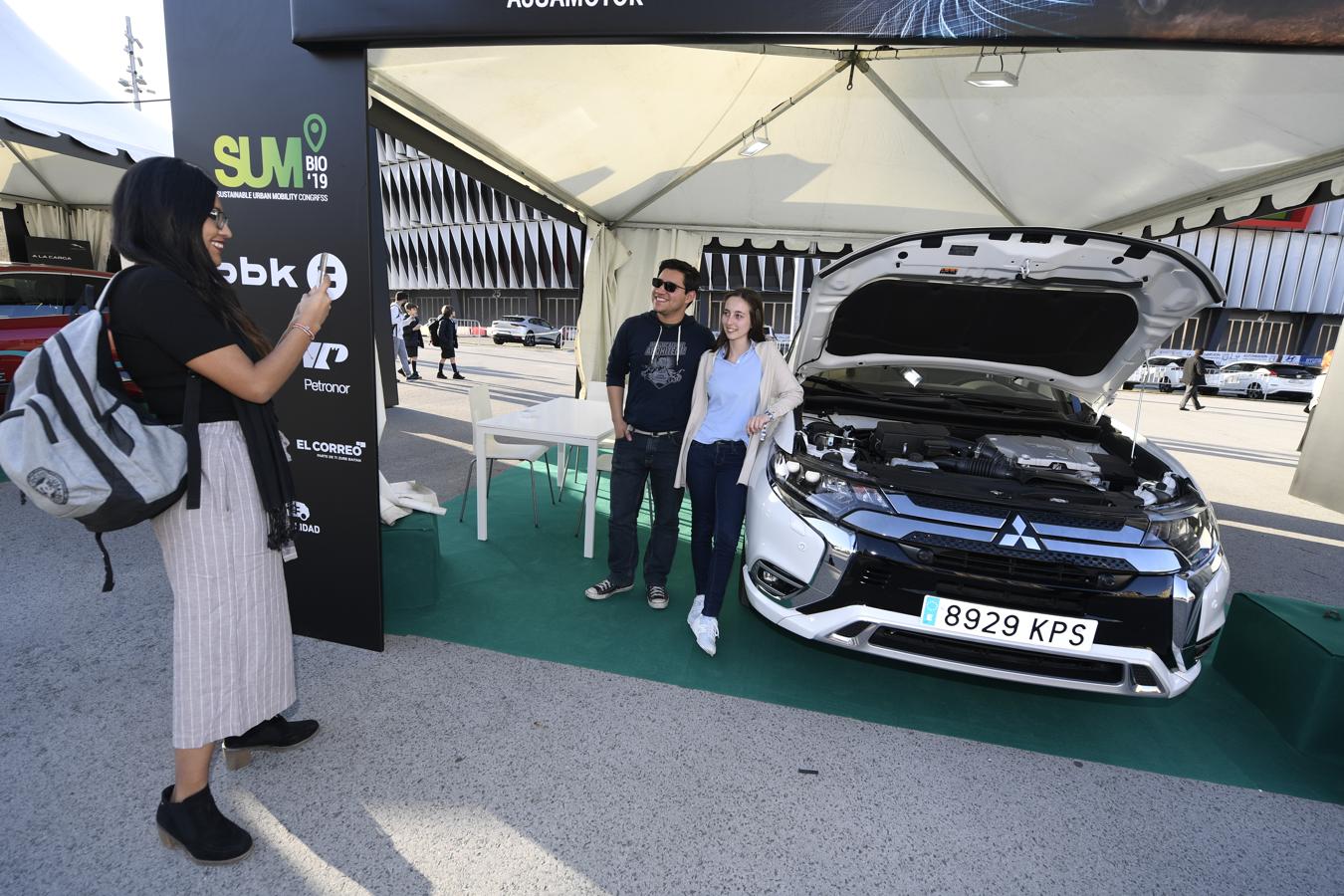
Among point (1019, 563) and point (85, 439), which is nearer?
point (85, 439)

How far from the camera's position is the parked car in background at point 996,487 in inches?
85.3

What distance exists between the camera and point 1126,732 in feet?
8.58

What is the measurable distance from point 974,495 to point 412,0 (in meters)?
2.78

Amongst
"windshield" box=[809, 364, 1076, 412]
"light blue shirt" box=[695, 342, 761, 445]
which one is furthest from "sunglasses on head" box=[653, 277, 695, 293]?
"windshield" box=[809, 364, 1076, 412]

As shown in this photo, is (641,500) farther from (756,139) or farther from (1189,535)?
(756,139)

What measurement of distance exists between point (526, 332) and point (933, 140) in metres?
22.9

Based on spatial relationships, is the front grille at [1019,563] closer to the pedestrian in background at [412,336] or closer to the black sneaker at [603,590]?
the black sneaker at [603,590]

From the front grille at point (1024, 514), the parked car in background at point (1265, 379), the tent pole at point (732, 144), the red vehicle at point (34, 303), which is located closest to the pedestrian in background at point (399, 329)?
the red vehicle at point (34, 303)

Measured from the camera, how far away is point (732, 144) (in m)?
5.21

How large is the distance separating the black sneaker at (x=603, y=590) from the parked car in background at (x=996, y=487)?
103 cm

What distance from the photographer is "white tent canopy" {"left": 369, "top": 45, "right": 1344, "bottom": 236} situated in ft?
11.1

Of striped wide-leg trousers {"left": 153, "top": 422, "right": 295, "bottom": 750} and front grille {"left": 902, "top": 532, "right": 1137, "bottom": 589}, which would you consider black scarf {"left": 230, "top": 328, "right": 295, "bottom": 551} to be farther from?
front grille {"left": 902, "top": 532, "right": 1137, "bottom": 589}

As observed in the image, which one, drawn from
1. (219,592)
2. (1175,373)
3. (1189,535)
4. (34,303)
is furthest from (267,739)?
(1175,373)

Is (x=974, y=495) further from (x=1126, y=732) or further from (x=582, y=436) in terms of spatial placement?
(x=582, y=436)
